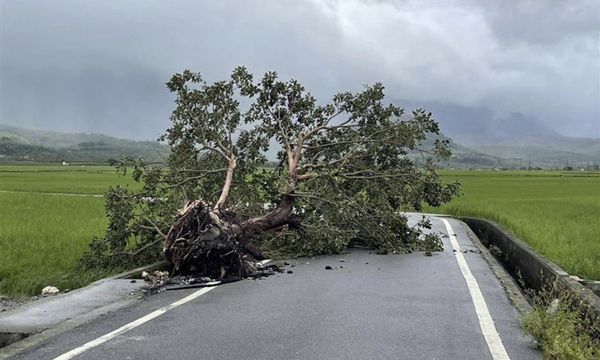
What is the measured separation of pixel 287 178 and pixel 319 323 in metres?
6.04

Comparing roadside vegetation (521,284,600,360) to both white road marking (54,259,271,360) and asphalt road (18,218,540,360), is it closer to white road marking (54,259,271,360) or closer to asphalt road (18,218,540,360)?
asphalt road (18,218,540,360)

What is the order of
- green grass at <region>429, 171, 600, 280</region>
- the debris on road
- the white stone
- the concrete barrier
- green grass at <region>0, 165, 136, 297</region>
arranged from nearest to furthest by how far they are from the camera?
the concrete barrier → the white stone → the debris on road → green grass at <region>0, 165, 136, 297</region> → green grass at <region>429, 171, 600, 280</region>

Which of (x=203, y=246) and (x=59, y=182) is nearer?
(x=203, y=246)

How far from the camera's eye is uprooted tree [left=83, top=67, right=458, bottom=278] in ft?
36.5

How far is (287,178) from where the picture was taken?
1224cm

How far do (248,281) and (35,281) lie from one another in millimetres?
3080

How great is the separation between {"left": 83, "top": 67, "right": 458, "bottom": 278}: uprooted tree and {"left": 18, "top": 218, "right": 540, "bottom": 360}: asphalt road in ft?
7.77

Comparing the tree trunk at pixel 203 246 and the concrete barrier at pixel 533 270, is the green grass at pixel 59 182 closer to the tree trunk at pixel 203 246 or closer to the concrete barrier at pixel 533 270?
the concrete barrier at pixel 533 270

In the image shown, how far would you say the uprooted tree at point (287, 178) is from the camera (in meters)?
11.1

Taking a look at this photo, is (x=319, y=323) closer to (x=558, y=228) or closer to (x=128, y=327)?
(x=128, y=327)

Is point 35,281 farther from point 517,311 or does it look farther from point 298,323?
point 517,311

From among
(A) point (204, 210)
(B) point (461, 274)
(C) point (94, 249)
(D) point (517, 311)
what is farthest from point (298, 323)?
(C) point (94, 249)

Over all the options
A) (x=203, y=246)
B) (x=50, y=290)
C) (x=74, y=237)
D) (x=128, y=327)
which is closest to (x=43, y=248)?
(x=74, y=237)

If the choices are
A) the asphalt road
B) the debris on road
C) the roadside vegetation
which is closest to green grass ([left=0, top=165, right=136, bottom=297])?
the debris on road
